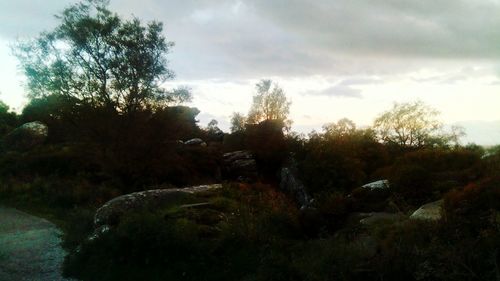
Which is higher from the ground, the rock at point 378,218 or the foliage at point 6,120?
the foliage at point 6,120

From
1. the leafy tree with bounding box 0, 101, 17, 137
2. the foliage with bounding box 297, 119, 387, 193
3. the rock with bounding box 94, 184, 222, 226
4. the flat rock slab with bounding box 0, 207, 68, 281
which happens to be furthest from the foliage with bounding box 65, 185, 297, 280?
the leafy tree with bounding box 0, 101, 17, 137

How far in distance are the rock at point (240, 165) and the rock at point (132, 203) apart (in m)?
21.0

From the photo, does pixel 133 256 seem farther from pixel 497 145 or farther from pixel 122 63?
pixel 122 63

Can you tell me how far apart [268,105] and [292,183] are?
30.0m

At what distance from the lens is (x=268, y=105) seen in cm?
6456

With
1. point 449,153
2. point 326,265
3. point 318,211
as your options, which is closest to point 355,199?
point 318,211

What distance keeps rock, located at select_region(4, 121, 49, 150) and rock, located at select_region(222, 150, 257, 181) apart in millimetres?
15448

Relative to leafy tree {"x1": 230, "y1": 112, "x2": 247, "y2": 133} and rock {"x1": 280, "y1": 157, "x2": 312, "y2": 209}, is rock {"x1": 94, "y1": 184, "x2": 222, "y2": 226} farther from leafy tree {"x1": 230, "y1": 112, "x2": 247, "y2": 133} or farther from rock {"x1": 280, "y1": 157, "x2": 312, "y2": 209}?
leafy tree {"x1": 230, "y1": 112, "x2": 247, "y2": 133}

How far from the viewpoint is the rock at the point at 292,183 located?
108 feet

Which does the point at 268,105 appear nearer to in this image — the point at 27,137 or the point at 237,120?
the point at 237,120

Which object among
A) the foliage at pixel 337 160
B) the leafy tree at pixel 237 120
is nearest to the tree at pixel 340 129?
the foliage at pixel 337 160

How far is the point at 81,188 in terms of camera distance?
84.3 feet

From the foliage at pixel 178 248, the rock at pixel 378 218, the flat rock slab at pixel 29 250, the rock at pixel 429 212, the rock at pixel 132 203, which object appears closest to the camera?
the foliage at pixel 178 248

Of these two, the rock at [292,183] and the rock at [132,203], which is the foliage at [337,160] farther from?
the rock at [132,203]
